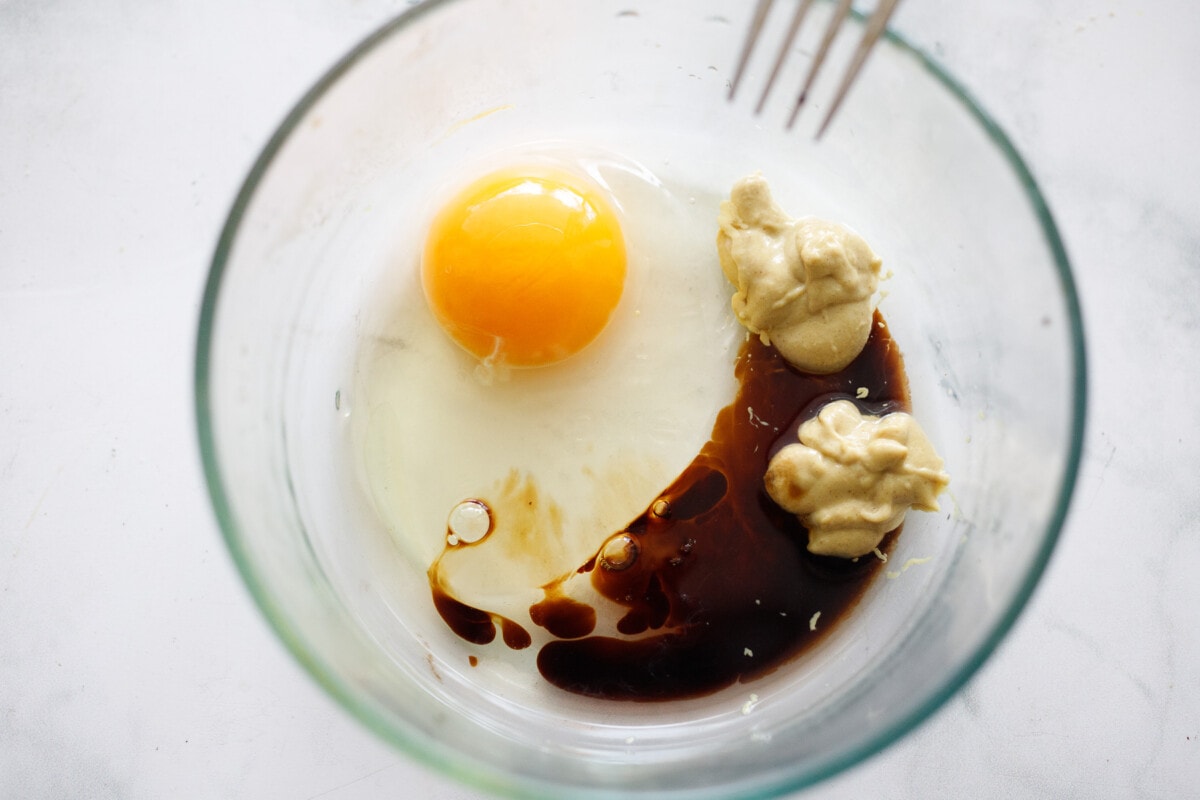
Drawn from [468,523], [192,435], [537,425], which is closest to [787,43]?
[537,425]

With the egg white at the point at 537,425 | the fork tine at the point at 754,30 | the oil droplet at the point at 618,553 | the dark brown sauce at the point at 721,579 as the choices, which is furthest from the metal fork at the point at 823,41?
the oil droplet at the point at 618,553

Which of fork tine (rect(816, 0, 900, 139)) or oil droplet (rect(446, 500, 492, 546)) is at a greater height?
fork tine (rect(816, 0, 900, 139))

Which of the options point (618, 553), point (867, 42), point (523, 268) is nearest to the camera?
point (867, 42)

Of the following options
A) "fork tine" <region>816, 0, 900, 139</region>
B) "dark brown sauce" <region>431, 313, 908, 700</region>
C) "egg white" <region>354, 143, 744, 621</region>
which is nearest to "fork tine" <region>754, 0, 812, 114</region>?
"fork tine" <region>816, 0, 900, 139</region>

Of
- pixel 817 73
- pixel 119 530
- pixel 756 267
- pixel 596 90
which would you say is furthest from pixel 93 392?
pixel 817 73

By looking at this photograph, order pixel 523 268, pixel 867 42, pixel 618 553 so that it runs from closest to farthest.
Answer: pixel 867 42 < pixel 523 268 < pixel 618 553

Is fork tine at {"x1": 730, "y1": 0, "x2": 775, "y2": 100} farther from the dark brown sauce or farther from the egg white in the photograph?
the dark brown sauce

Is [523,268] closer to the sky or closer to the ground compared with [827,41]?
closer to the ground

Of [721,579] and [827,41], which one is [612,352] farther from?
[827,41]
